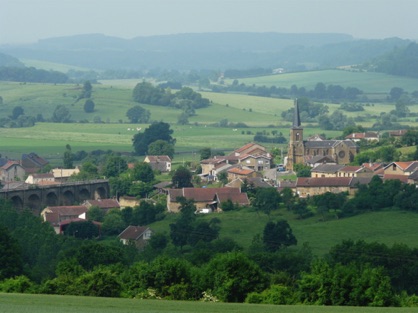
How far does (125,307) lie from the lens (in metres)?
32.3

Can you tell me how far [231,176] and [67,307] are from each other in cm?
5127

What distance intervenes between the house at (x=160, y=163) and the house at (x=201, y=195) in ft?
54.4

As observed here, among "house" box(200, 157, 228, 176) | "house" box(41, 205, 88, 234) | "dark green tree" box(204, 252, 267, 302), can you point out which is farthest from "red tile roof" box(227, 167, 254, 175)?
"dark green tree" box(204, 252, 267, 302)

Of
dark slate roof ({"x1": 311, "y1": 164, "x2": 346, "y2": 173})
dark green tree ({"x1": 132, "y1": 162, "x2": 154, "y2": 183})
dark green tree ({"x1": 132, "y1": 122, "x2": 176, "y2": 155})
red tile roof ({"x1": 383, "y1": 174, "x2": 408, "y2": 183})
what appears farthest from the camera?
dark green tree ({"x1": 132, "y1": 122, "x2": 176, "y2": 155})

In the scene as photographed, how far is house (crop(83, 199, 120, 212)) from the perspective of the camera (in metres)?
73.2

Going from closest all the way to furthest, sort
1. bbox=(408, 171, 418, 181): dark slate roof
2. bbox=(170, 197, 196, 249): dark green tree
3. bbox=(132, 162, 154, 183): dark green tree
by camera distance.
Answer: bbox=(170, 197, 196, 249): dark green tree, bbox=(408, 171, 418, 181): dark slate roof, bbox=(132, 162, 154, 183): dark green tree

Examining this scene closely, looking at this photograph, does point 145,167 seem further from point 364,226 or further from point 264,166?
point 364,226

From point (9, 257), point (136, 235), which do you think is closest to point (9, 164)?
point (136, 235)

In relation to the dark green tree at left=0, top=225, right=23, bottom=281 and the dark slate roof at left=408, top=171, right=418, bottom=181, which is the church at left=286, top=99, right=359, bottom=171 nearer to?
the dark slate roof at left=408, top=171, right=418, bottom=181

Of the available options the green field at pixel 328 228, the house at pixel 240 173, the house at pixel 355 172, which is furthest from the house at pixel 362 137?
the green field at pixel 328 228

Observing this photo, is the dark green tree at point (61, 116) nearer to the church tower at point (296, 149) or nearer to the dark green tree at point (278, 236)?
the church tower at point (296, 149)

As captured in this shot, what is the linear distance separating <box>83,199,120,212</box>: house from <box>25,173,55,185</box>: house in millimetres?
9590

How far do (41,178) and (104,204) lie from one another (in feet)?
43.7

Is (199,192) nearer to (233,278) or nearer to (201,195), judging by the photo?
(201,195)
